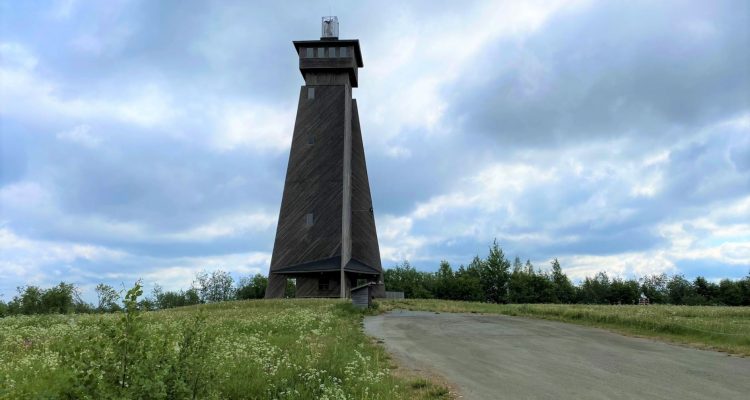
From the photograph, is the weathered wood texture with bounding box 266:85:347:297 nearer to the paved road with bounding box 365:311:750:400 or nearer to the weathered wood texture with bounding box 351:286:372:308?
the weathered wood texture with bounding box 351:286:372:308

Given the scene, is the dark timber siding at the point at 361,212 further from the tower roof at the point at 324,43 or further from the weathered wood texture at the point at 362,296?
the weathered wood texture at the point at 362,296

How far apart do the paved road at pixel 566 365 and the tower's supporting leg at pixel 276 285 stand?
105 ft

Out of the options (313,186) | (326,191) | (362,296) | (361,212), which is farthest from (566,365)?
(361,212)

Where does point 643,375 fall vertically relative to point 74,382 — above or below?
below

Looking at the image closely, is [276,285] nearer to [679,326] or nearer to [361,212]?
[361,212]

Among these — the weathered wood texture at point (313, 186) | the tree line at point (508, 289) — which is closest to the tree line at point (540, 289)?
the tree line at point (508, 289)

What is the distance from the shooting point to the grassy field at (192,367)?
545 cm

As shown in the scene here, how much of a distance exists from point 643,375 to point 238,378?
31.7ft

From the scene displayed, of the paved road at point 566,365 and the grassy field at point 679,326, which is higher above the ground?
the grassy field at point 679,326

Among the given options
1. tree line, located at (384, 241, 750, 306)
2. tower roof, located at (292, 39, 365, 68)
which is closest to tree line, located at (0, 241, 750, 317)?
tree line, located at (384, 241, 750, 306)

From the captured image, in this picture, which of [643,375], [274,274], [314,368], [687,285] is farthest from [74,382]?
[687,285]

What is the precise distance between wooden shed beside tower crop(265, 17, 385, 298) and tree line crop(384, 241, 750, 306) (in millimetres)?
29882

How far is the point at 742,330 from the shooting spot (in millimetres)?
18438

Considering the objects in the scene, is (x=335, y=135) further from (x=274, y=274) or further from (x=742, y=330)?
(x=742, y=330)
